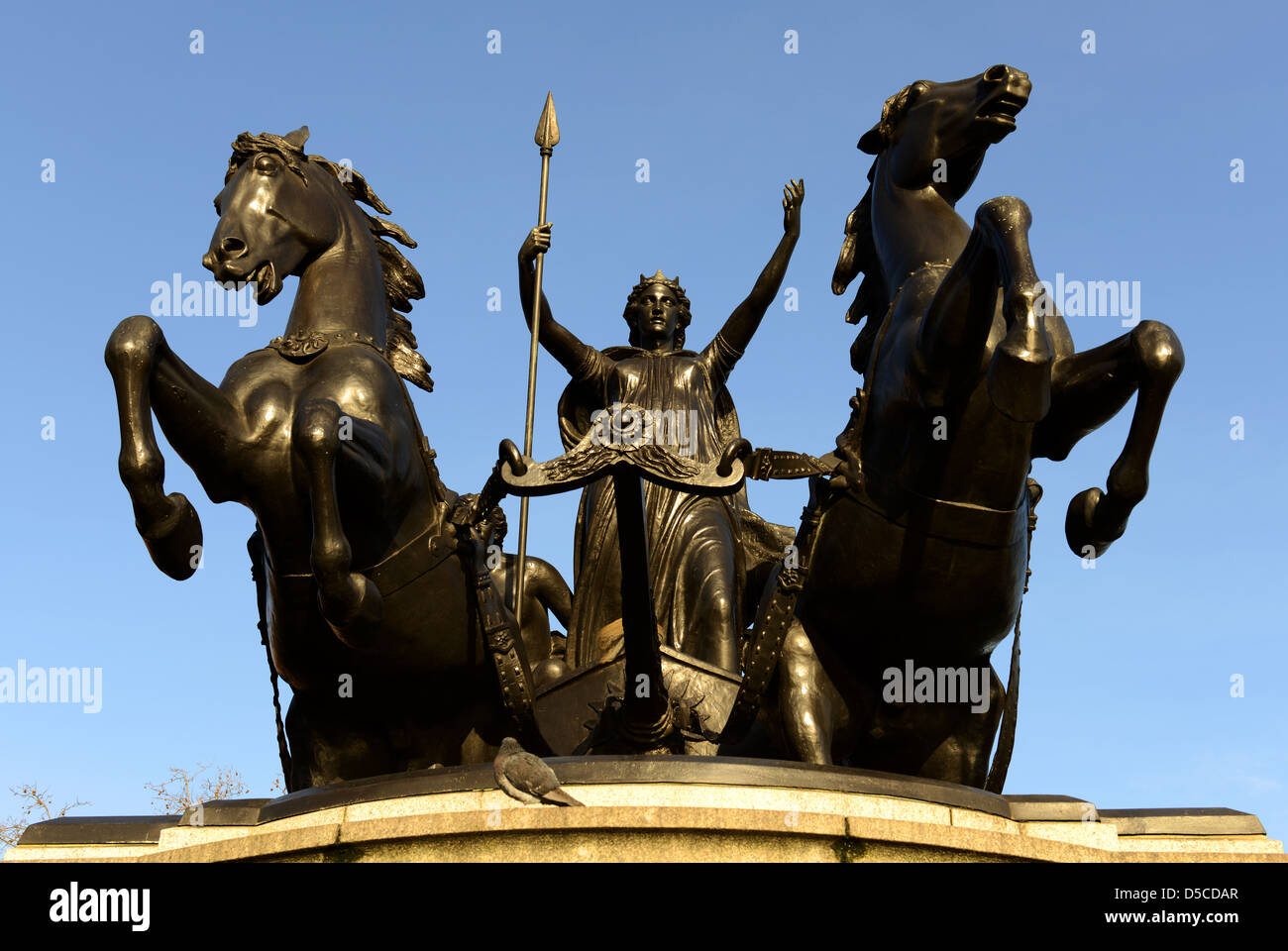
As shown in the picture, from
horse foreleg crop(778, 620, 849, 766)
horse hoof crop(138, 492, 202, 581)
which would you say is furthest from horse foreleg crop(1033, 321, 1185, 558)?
horse hoof crop(138, 492, 202, 581)

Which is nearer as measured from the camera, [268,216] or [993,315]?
[993,315]

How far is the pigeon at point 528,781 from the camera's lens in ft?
21.0

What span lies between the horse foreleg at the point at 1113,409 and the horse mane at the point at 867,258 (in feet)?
4.62

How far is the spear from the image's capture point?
10977mm

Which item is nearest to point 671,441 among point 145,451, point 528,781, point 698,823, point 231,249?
point 231,249

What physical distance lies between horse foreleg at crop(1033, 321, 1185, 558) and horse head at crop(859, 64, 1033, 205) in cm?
172

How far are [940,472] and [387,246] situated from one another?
14.2 ft

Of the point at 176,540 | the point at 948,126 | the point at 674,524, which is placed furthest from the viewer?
the point at 674,524

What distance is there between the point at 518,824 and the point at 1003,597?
3.40 metres

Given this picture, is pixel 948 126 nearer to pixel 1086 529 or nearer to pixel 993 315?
pixel 993 315

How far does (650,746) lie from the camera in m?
8.70

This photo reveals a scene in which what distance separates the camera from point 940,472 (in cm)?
837
